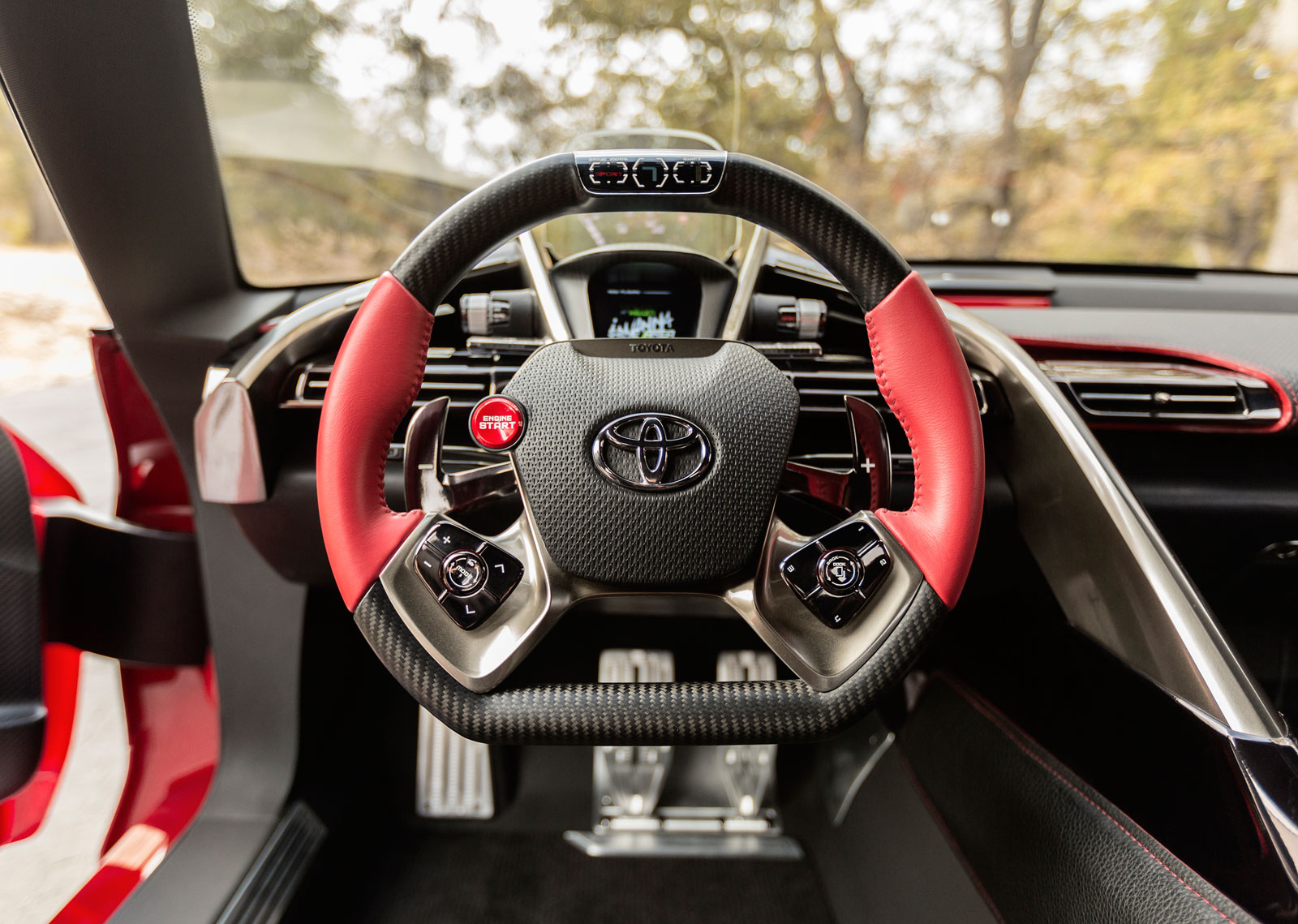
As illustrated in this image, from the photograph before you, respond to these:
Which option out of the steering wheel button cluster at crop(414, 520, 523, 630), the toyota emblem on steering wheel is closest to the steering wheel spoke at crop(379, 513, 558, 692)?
Answer: the steering wheel button cluster at crop(414, 520, 523, 630)

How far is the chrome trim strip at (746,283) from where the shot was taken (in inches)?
42.0

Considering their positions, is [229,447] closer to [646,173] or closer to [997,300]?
[646,173]

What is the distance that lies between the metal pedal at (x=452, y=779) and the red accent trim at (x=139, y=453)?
1.96 ft

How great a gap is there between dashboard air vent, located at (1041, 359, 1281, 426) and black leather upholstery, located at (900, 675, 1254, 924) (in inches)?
18.4

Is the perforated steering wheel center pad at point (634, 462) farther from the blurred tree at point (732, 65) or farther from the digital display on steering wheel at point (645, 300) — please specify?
the blurred tree at point (732, 65)

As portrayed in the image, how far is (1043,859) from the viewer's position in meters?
0.82

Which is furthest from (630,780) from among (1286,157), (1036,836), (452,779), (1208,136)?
(1286,157)

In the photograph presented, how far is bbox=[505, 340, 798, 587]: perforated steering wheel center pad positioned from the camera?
0.69 m

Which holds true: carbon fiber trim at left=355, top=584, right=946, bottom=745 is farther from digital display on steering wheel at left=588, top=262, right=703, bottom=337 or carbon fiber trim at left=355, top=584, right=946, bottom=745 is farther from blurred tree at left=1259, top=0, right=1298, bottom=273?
blurred tree at left=1259, top=0, right=1298, bottom=273

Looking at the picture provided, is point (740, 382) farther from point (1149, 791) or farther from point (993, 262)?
point (993, 262)

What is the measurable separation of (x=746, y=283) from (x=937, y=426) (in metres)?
0.49

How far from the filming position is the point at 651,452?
0.69m

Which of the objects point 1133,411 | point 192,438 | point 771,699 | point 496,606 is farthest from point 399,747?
point 1133,411

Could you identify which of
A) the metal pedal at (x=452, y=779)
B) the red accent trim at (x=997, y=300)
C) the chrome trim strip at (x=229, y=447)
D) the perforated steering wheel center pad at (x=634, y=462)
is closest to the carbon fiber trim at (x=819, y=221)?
the perforated steering wheel center pad at (x=634, y=462)
